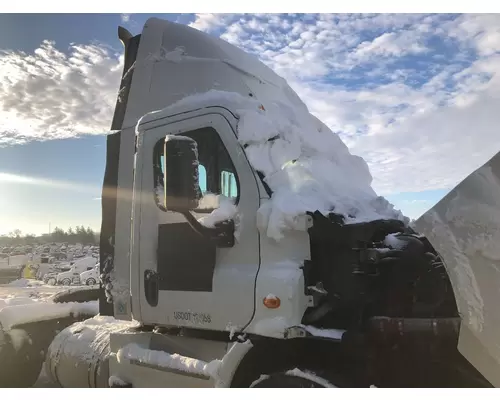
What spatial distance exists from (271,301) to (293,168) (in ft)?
2.74

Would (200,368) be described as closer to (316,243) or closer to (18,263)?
(316,243)

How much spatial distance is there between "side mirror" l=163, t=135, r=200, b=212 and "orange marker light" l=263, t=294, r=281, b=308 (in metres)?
0.66

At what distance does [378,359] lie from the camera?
2.62m

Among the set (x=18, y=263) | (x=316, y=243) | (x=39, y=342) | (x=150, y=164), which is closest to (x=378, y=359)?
(x=316, y=243)

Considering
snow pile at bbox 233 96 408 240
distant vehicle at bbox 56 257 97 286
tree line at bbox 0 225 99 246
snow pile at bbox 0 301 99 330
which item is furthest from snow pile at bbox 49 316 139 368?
snow pile at bbox 233 96 408 240

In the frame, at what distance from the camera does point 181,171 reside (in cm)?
262

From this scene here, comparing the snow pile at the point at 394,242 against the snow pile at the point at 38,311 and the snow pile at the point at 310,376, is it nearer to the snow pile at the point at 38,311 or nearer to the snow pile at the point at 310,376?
the snow pile at the point at 310,376

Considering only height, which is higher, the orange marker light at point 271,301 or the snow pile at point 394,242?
the snow pile at point 394,242

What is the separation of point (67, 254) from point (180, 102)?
1.69 metres

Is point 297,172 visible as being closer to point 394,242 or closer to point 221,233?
point 221,233

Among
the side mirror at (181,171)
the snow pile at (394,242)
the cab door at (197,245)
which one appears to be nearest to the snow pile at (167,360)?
the cab door at (197,245)

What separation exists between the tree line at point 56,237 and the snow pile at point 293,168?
96 cm

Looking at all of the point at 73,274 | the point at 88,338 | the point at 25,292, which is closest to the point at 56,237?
the point at 73,274

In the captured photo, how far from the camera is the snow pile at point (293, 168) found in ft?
9.23
